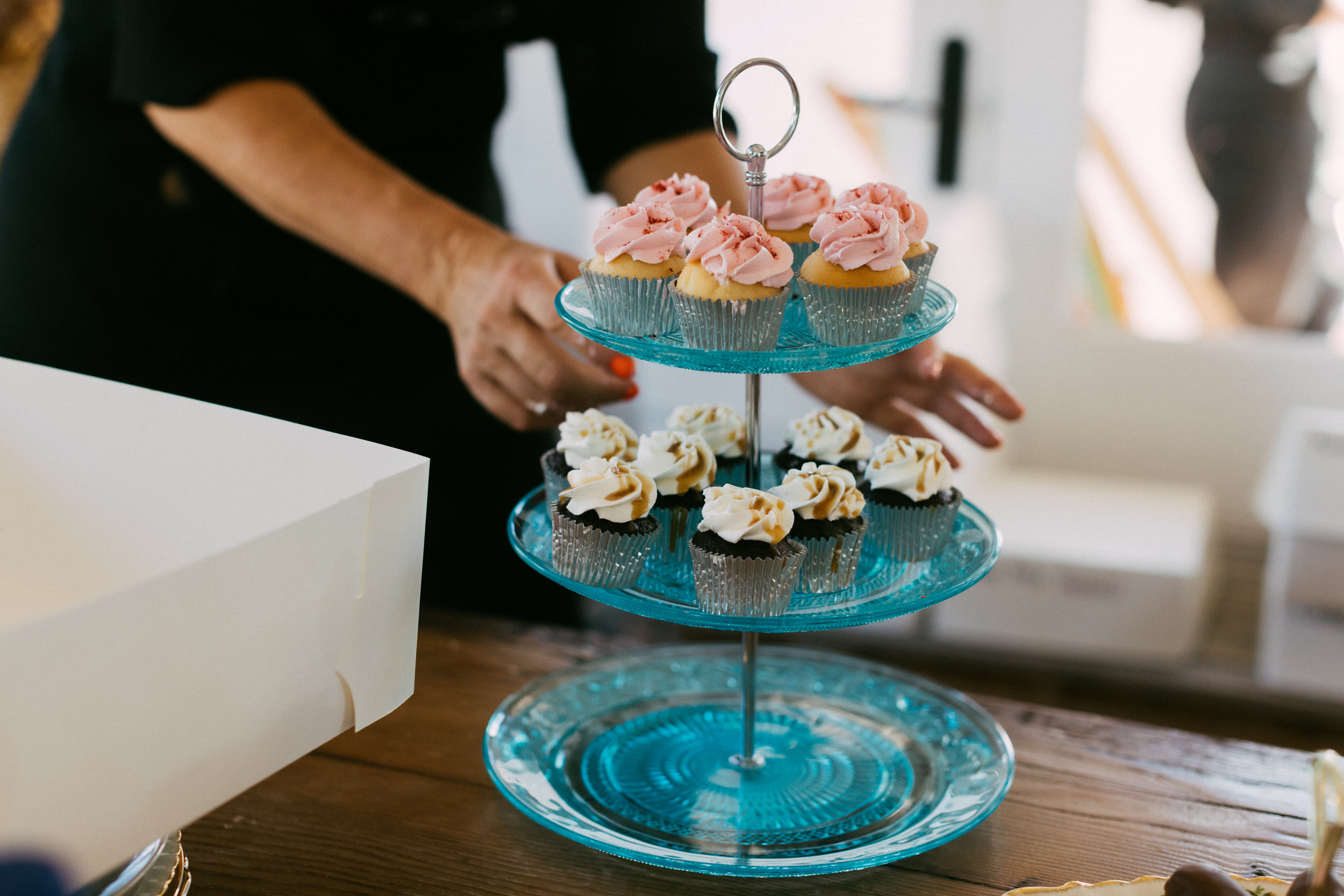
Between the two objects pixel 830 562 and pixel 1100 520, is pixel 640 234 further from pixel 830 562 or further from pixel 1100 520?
pixel 1100 520

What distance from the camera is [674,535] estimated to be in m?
0.98

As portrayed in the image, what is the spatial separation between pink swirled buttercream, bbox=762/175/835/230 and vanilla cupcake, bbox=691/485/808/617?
27 centimetres

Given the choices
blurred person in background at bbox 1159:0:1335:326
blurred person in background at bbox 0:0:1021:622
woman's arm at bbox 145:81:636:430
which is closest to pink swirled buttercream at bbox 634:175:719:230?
woman's arm at bbox 145:81:636:430

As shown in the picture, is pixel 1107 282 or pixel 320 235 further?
pixel 1107 282

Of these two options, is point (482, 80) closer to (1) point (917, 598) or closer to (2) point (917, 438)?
(2) point (917, 438)

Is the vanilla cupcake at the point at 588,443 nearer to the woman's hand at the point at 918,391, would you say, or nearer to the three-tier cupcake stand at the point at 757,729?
the three-tier cupcake stand at the point at 757,729

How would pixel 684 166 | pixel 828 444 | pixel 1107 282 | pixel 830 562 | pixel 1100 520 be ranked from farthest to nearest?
pixel 1107 282 < pixel 1100 520 < pixel 684 166 < pixel 828 444 < pixel 830 562

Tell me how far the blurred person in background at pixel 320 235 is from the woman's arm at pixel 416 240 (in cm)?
1

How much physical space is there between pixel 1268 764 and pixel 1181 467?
209 centimetres

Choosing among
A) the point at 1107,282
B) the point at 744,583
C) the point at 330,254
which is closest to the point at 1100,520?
the point at 1107,282

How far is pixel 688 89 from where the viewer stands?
147 centimetres

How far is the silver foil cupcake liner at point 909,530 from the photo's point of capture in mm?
928

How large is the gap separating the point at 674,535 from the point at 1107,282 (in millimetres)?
2275

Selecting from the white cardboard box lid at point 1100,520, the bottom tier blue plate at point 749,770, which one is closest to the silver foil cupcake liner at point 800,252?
the bottom tier blue plate at point 749,770
